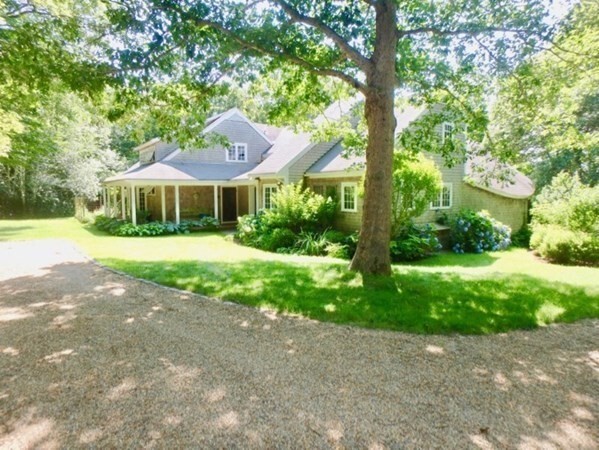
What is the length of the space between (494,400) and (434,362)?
2.70 ft

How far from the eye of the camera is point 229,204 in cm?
2428

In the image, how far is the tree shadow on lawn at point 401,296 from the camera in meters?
5.47

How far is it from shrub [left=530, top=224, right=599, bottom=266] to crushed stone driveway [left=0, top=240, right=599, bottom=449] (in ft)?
26.3

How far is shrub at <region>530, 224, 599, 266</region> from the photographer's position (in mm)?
11844

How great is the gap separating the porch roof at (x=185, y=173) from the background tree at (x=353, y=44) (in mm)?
11322

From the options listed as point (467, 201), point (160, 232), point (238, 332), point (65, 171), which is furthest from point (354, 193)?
point (65, 171)

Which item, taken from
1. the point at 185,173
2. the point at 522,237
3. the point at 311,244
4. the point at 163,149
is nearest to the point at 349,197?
the point at 311,244

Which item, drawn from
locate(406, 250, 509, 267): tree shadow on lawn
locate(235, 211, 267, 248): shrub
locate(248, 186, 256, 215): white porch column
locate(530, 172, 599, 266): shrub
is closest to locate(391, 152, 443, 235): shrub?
locate(406, 250, 509, 267): tree shadow on lawn

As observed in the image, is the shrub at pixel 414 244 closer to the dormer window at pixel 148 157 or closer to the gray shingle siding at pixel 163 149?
the gray shingle siding at pixel 163 149

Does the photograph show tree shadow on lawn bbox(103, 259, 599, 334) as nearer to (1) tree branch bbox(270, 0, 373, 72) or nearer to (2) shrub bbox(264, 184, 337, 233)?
(1) tree branch bbox(270, 0, 373, 72)

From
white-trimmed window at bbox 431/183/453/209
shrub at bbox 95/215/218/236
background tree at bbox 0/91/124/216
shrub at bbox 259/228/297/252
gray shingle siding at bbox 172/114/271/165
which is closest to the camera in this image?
shrub at bbox 259/228/297/252

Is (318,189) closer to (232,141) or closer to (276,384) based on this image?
(232,141)

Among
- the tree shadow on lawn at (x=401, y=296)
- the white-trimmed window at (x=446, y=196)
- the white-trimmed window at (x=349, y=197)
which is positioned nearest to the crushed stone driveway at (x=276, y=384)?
the tree shadow on lawn at (x=401, y=296)

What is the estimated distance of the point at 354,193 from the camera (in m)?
15.2
